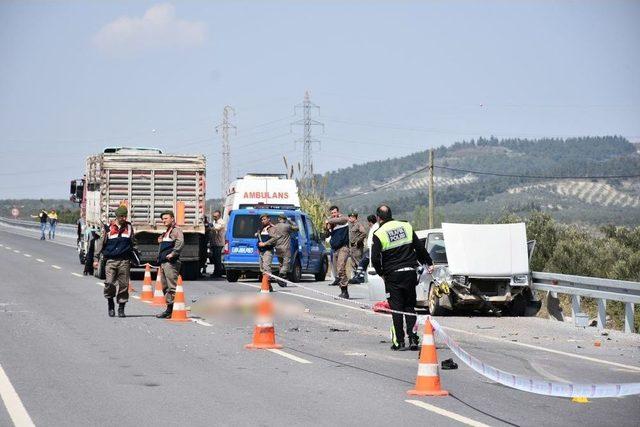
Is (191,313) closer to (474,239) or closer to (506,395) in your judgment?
(474,239)

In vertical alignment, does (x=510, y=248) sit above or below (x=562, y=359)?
above

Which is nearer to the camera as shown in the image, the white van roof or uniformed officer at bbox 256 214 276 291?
the white van roof

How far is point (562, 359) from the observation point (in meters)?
15.1

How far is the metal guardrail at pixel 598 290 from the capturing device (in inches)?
749

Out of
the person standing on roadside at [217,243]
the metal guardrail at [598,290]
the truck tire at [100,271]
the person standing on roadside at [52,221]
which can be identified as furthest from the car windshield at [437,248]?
the person standing on roadside at [52,221]

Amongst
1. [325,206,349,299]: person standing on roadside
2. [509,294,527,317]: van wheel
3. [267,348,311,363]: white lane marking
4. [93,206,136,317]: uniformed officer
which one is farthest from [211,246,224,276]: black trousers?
[267,348,311,363]: white lane marking

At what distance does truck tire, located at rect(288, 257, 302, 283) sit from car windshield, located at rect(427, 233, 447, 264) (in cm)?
844

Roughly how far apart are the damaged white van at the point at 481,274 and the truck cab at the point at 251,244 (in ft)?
30.0

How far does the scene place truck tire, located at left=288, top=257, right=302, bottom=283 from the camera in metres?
31.0

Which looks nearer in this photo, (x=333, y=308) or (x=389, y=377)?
(x=389, y=377)

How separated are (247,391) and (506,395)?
2.53 meters

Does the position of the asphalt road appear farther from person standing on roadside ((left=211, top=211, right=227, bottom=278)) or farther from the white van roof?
person standing on roadside ((left=211, top=211, right=227, bottom=278))

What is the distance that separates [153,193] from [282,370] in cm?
1879

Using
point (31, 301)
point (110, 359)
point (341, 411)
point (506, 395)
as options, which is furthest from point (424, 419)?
point (31, 301)
